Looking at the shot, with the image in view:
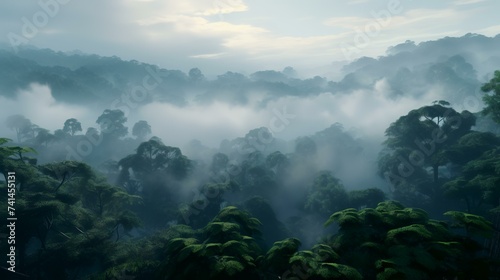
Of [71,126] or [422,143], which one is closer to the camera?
[422,143]

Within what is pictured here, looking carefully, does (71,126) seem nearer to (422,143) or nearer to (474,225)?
(422,143)

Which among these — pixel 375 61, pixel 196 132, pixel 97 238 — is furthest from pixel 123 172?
pixel 375 61

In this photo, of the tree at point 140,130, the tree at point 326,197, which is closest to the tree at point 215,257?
the tree at point 326,197

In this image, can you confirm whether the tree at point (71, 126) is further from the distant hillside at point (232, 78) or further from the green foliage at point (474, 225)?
the green foliage at point (474, 225)

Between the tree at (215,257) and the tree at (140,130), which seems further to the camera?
the tree at (140,130)

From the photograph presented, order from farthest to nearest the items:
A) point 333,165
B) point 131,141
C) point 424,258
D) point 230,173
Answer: point 131,141, point 333,165, point 230,173, point 424,258

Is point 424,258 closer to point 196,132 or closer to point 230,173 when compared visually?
point 230,173

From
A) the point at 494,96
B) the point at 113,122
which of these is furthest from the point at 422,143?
the point at 113,122

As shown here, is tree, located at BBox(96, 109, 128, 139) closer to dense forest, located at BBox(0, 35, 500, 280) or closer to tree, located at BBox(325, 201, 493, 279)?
dense forest, located at BBox(0, 35, 500, 280)
